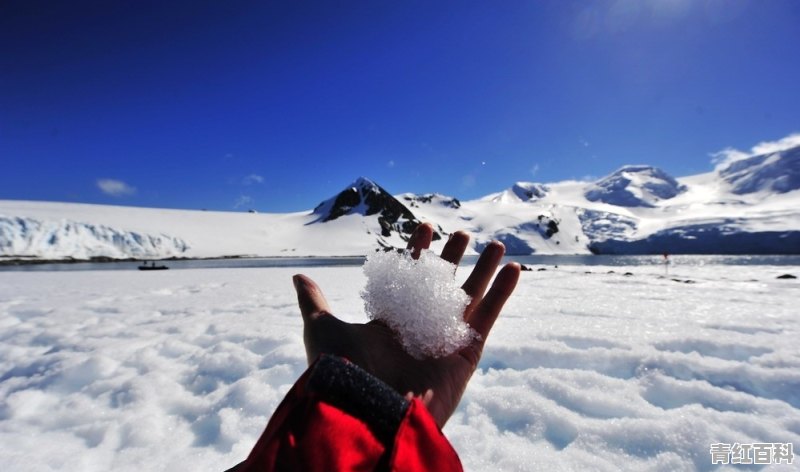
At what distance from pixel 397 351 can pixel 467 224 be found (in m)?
145

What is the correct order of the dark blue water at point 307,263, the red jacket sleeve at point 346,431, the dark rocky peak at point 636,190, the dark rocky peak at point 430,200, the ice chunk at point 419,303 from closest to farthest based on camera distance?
the red jacket sleeve at point 346,431 < the ice chunk at point 419,303 < the dark blue water at point 307,263 < the dark rocky peak at point 430,200 < the dark rocky peak at point 636,190

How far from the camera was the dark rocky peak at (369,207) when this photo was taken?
133500 millimetres

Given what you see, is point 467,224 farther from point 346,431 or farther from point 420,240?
point 346,431

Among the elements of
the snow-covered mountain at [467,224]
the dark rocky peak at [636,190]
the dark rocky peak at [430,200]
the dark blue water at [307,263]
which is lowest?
the dark blue water at [307,263]

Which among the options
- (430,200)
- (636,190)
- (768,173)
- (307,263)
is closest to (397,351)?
(307,263)

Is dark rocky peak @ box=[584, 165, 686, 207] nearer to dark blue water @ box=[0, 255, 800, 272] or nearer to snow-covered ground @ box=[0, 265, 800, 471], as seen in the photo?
dark blue water @ box=[0, 255, 800, 272]

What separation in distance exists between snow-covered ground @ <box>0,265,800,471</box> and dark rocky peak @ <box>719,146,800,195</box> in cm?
19171

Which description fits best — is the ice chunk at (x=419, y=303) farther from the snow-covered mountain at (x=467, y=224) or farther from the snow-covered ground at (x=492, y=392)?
the snow-covered mountain at (x=467, y=224)

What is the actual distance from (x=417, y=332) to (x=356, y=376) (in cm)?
90

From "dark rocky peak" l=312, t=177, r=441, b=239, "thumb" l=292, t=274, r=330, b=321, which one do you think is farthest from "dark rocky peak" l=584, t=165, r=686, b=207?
"thumb" l=292, t=274, r=330, b=321

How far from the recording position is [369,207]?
139875 mm

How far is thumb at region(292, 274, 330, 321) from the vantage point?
82.0 inches

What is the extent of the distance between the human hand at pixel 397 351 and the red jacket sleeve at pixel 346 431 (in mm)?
640

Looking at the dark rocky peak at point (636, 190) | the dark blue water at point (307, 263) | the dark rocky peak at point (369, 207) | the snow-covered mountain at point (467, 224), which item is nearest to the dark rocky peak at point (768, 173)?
the snow-covered mountain at point (467, 224)
